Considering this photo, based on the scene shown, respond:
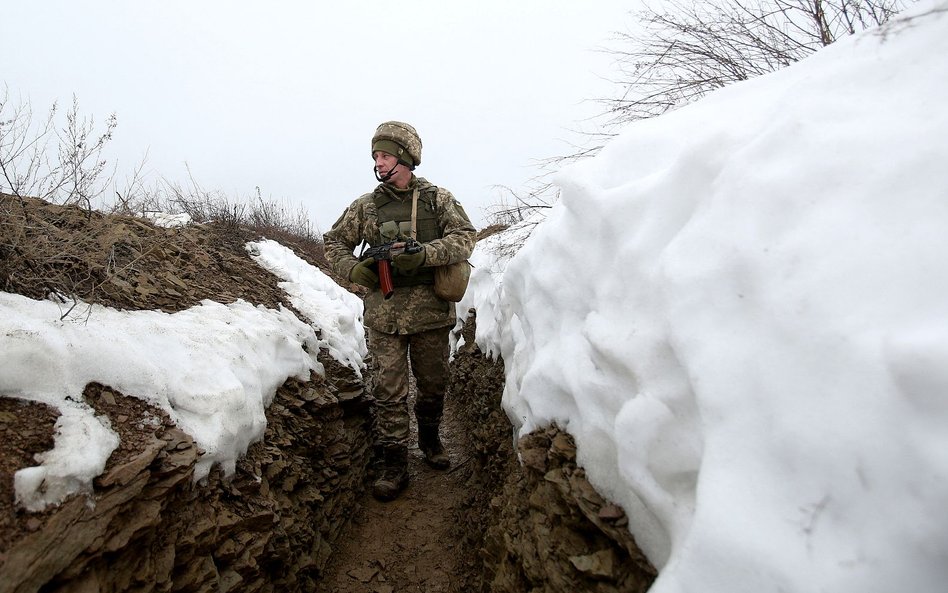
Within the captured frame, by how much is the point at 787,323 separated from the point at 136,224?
4.75m

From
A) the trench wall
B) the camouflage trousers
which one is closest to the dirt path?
the trench wall

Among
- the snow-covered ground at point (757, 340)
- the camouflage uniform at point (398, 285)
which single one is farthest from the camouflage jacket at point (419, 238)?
the snow-covered ground at point (757, 340)

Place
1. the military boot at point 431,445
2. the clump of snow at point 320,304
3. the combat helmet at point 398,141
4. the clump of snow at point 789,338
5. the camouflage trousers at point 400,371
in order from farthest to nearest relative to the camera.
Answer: the clump of snow at point 320,304 → the military boot at point 431,445 → the camouflage trousers at point 400,371 → the combat helmet at point 398,141 → the clump of snow at point 789,338

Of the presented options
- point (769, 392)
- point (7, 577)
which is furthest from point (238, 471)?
point (769, 392)

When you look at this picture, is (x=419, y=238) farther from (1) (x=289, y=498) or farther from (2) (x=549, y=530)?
(2) (x=549, y=530)

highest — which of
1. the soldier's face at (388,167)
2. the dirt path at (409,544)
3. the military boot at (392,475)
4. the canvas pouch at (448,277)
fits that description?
the soldier's face at (388,167)

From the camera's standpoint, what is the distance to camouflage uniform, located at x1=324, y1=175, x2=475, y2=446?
3.78 metres

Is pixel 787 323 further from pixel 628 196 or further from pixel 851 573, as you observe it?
pixel 628 196

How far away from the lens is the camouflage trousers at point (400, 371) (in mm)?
3812

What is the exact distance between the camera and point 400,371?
384 centimetres

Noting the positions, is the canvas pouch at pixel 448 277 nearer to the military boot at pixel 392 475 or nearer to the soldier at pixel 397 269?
the soldier at pixel 397 269

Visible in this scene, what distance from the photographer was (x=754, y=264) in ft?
4.12

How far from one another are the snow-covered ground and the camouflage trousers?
5.40ft

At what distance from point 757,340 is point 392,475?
3242 mm
